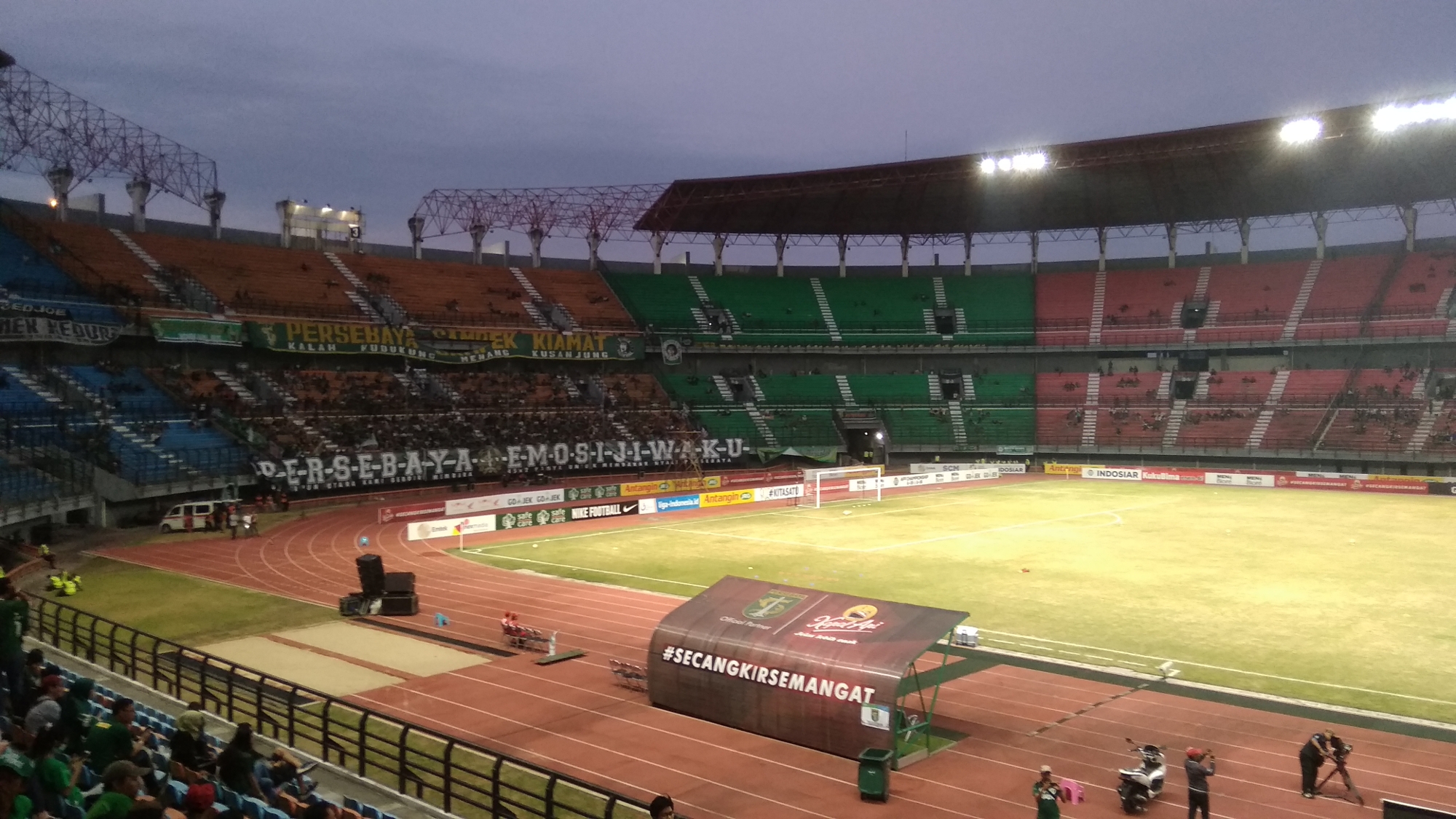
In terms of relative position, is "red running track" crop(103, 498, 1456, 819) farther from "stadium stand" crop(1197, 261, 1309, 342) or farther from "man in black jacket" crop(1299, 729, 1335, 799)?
"stadium stand" crop(1197, 261, 1309, 342)

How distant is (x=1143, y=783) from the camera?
1352 cm

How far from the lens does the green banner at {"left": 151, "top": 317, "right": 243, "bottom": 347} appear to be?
52812 millimetres

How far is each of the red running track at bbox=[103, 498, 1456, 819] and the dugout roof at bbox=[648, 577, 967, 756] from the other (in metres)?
0.43

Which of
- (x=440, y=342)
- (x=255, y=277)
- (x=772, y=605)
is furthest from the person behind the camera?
(x=440, y=342)

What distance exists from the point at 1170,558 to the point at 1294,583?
18.0 ft

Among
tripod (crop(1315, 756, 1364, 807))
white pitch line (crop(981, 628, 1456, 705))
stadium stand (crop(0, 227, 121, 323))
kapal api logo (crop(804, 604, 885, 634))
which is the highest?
stadium stand (crop(0, 227, 121, 323))

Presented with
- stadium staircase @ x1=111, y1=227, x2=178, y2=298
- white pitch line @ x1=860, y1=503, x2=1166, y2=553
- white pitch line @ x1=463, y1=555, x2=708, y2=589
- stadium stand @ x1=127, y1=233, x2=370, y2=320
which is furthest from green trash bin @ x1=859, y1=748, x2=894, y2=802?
stadium staircase @ x1=111, y1=227, x2=178, y2=298

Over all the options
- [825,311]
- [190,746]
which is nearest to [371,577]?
[190,746]

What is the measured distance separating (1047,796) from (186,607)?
2469cm

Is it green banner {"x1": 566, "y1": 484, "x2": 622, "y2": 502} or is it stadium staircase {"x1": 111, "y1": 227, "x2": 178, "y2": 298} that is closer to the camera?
green banner {"x1": 566, "y1": 484, "x2": 622, "y2": 502}

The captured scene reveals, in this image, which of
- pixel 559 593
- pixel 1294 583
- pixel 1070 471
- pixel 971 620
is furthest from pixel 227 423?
pixel 1070 471

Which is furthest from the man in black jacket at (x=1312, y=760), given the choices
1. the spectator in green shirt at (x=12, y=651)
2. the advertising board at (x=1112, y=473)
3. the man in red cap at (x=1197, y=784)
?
the advertising board at (x=1112, y=473)

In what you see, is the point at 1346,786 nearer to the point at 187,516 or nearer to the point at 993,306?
the point at 187,516

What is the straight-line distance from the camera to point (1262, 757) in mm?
15750
